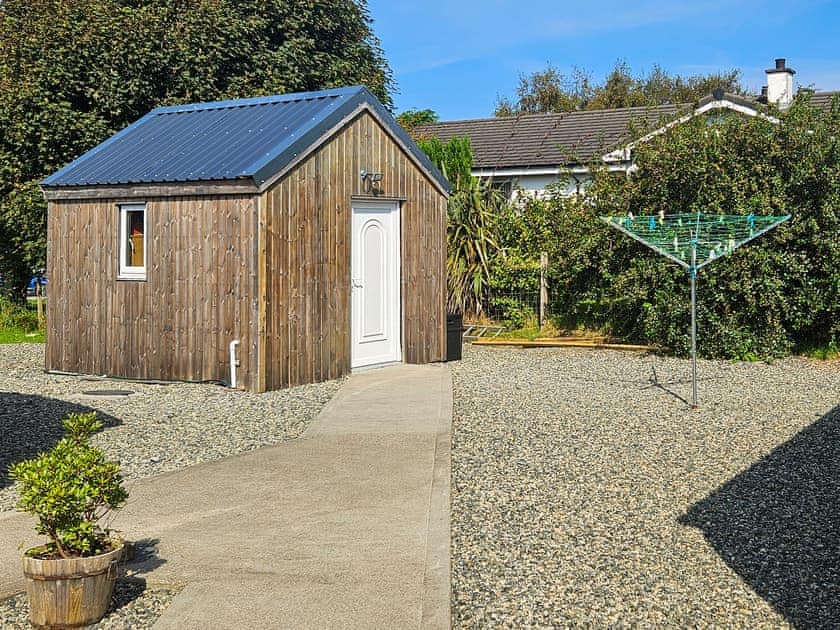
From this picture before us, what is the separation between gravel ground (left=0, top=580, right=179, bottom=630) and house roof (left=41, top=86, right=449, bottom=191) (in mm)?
7458

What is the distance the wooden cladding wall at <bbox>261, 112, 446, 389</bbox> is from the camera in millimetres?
12719

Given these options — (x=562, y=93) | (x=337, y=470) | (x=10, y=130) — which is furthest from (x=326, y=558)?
(x=562, y=93)

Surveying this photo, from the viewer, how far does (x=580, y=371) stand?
14.9 m

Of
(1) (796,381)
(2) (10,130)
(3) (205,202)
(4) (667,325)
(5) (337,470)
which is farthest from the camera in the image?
(2) (10,130)

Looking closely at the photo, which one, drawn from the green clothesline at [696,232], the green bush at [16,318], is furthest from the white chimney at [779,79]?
the green bush at [16,318]

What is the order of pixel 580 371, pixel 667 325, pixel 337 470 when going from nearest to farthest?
Answer: 1. pixel 337 470
2. pixel 580 371
3. pixel 667 325

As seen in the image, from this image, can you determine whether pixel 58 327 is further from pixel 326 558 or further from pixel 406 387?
pixel 326 558

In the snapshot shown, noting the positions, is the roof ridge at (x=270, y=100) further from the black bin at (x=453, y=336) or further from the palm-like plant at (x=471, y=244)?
the palm-like plant at (x=471, y=244)

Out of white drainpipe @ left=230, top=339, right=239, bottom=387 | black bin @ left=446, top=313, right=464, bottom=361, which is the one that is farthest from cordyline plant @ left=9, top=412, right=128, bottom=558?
black bin @ left=446, top=313, right=464, bottom=361

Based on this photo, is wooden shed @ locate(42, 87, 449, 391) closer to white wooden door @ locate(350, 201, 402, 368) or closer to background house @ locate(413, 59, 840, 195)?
white wooden door @ locate(350, 201, 402, 368)

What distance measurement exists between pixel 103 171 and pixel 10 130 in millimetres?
8137

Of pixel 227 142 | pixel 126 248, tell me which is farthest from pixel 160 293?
pixel 227 142

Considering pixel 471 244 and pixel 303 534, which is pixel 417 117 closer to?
pixel 471 244

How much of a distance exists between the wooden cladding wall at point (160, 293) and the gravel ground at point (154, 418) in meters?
0.35
